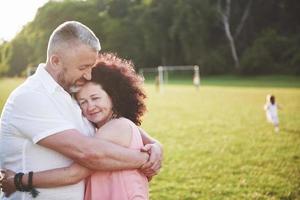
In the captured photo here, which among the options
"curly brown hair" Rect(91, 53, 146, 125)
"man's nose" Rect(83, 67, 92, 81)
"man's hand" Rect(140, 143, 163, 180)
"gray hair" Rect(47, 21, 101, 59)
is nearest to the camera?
"gray hair" Rect(47, 21, 101, 59)

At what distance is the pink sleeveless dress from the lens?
10.6ft

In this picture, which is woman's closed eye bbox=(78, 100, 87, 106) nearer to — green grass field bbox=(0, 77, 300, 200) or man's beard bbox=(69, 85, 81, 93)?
man's beard bbox=(69, 85, 81, 93)

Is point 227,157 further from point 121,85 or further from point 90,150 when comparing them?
point 90,150

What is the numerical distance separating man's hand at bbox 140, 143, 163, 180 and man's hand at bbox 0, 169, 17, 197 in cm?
96

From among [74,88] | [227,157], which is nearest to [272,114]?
[227,157]

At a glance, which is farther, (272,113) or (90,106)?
(272,113)

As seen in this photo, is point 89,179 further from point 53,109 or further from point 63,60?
point 63,60

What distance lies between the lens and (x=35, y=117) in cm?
284

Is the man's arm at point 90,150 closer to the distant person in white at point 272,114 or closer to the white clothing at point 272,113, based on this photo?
the distant person in white at point 272,114

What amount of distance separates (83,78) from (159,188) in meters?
4.56

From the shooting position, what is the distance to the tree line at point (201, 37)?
187ft

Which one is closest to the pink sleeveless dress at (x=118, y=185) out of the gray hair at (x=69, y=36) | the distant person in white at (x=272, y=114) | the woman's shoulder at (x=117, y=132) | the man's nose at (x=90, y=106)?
the woman's shoulder at (x=117, y=132)

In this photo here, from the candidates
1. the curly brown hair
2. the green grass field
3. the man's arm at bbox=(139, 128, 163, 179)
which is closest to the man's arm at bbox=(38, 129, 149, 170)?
the man's arm at bbox=(139, 128, 163, 179)

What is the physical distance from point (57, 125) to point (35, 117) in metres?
0.15
